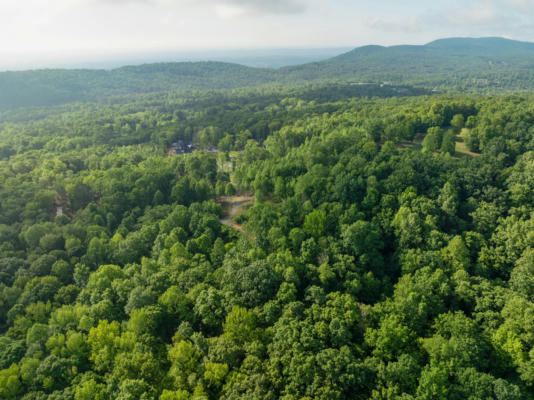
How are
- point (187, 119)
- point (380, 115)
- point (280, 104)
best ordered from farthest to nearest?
1. point (280, 104)
2. point (187, 119)
3. point (380, 115)

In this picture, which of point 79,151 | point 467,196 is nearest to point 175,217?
point 467,196

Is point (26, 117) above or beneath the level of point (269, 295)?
above

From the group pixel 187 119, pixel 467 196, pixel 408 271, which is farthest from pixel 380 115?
pixel 187 119

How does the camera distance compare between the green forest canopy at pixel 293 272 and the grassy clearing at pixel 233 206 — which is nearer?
the green forest canopy at pixel 293 272

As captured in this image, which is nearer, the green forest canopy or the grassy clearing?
the green forest canopy

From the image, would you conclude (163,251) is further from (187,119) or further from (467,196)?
(187,119)

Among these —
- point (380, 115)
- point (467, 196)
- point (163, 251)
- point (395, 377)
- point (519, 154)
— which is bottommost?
point (395, 377)

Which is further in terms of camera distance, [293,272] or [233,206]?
[233,206]

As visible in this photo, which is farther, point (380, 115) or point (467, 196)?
point (380, 115)

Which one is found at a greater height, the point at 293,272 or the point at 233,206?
the point at 233,206

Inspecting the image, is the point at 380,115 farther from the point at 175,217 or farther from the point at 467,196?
the point at 175,217

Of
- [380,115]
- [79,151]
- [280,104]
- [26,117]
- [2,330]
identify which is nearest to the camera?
[2,330]
